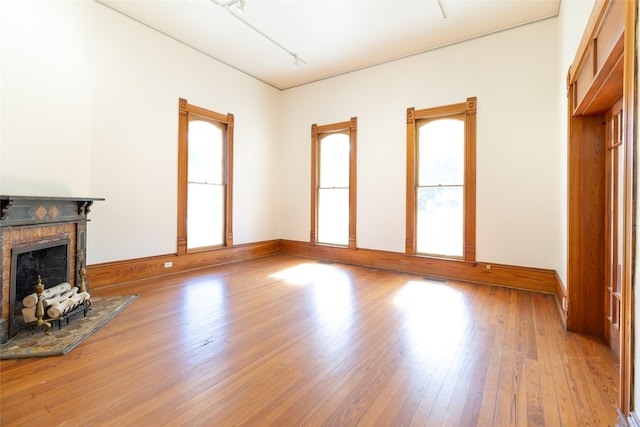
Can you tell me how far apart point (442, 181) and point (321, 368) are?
3823 mm

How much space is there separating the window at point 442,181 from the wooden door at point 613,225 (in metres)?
2.07

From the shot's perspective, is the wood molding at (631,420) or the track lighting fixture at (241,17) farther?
the track lighting fixture at (241,17)

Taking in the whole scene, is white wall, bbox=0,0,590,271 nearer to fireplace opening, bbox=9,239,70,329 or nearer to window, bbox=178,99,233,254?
window, bbox=178,99,233,254

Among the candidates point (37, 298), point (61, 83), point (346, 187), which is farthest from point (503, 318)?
point (61, 83)

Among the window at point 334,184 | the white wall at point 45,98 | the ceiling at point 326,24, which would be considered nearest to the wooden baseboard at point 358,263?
the window at point 334,184

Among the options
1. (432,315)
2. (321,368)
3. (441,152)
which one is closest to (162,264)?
(321,368)

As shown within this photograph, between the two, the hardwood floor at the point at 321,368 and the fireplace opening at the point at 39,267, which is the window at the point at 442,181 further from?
the fireplace opening at the point at 39,267

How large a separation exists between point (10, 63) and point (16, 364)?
9.35 ft

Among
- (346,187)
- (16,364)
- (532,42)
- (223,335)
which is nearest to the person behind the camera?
(16,364)

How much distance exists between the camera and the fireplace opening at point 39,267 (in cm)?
296

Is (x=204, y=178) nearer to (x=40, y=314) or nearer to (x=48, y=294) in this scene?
(x=48, y=294)

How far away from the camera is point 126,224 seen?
14.4ft

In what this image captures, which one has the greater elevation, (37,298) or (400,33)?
(400,33)

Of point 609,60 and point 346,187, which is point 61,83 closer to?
point 346,187
